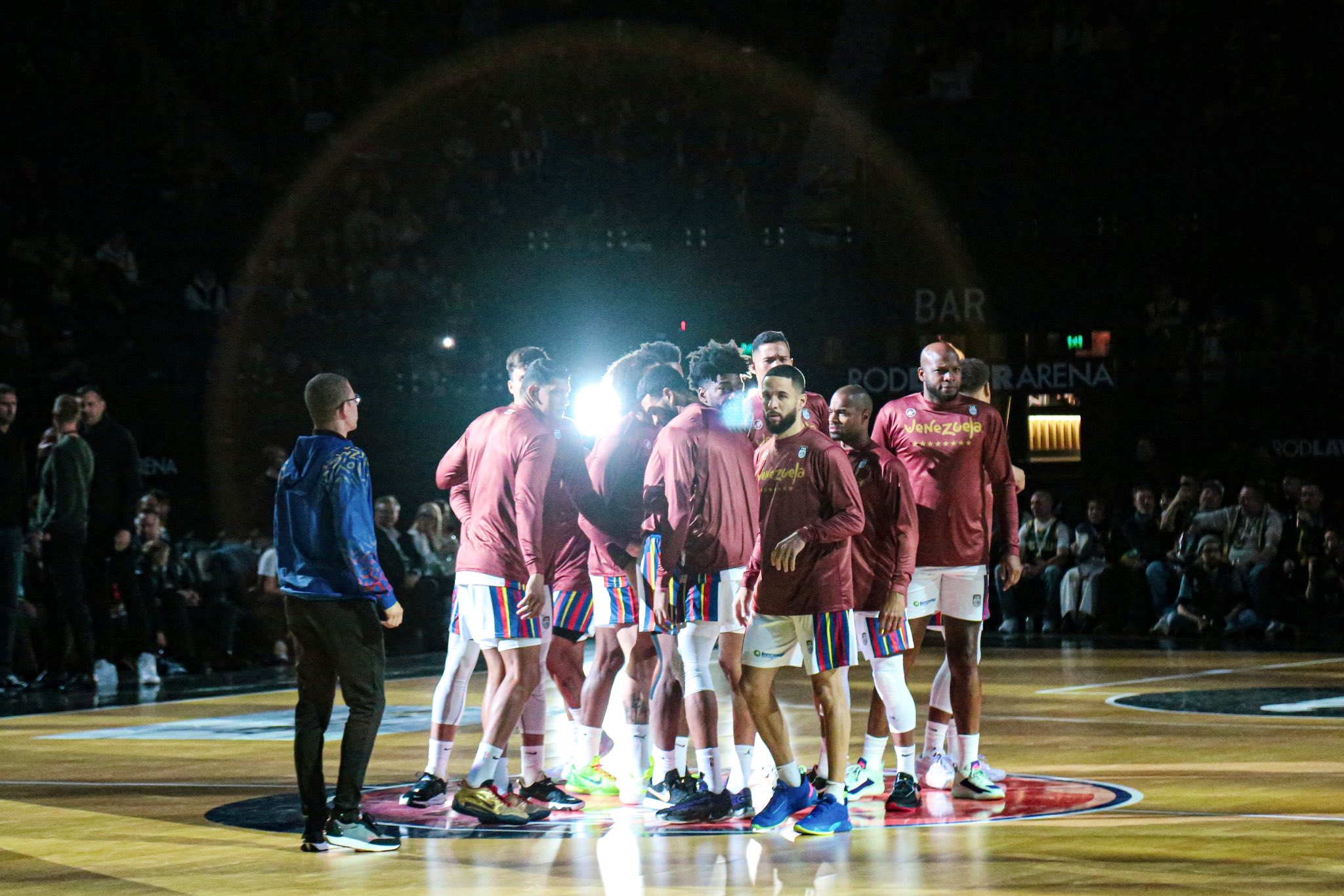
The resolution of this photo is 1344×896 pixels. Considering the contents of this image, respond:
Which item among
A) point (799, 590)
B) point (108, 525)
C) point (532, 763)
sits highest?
point (108, 525)

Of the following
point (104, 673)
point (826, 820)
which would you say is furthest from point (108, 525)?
point (826, 820)

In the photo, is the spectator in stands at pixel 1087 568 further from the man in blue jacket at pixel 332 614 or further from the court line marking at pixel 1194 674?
the man in blue jacket at pixel 332 614

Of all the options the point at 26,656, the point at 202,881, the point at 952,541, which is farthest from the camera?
the point at 26,656

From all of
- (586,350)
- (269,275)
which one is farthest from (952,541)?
(269,275)

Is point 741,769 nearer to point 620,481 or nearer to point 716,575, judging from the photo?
point 716,575

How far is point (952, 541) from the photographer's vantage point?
7789 millimetres

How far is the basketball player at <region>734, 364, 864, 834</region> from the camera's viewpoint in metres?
6.86

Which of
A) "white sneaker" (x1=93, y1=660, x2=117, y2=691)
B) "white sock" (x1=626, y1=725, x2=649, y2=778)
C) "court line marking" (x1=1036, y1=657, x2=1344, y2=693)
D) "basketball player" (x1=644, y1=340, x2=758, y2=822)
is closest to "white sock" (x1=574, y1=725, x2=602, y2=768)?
"white sock" (x1=626, y1=725, x2=649, y2=778)

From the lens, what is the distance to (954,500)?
7.84 metres

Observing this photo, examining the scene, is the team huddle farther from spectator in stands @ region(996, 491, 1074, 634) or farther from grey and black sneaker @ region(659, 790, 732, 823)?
spectator in stands @ region(996, 491, 1074, 634)

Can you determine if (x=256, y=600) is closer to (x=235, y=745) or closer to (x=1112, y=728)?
(x=235, y=745)

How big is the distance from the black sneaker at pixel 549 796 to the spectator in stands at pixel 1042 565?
1067cm

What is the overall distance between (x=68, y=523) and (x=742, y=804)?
7.66 metres

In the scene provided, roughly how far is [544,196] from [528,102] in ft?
7.70
